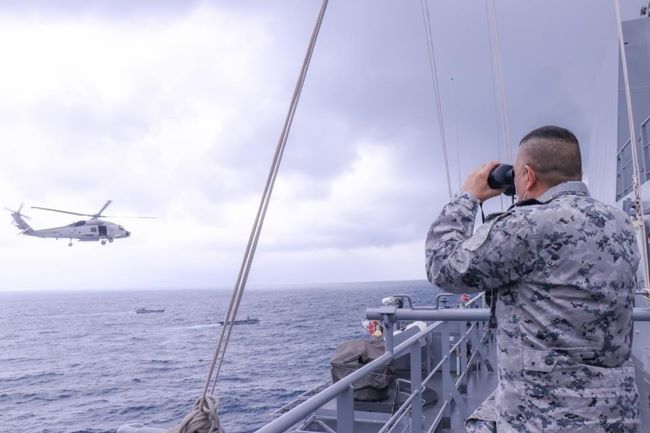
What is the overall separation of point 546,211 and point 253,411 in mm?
20801

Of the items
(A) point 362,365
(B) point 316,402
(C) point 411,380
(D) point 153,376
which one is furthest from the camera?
(D) point 153,376

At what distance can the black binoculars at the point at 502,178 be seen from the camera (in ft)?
5.30

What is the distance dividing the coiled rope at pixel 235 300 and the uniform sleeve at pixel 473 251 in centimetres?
81

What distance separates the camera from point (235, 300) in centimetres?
208

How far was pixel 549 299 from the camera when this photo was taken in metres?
1.40

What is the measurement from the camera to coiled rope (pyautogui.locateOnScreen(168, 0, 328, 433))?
5.12 feet

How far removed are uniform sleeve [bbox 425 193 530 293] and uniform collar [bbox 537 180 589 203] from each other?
15 centimetres

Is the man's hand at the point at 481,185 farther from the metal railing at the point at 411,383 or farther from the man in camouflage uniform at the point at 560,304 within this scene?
the metal railing at the point at 411,383

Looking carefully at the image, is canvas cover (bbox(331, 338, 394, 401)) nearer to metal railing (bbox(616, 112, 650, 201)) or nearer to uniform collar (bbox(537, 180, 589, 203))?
metal railing (bbox(616, 112, 650, 201))

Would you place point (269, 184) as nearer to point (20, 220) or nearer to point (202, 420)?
point (202, 420)

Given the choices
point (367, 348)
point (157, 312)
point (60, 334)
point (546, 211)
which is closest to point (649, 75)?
point (367, 348)

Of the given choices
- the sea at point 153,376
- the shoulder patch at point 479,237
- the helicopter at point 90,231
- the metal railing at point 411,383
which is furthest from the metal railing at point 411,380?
the helicopter at point 90,231

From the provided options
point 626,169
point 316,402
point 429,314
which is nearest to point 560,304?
point 316,402

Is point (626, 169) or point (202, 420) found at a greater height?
point (626, 169)
